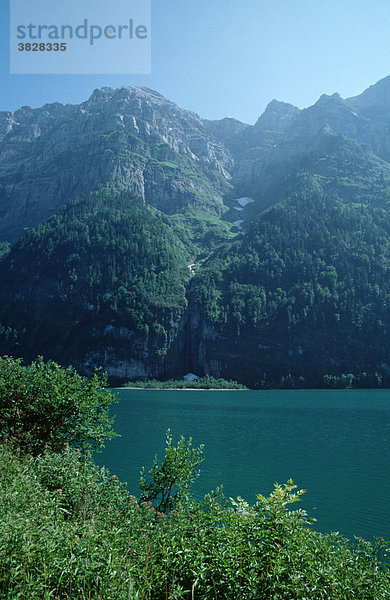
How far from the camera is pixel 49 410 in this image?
14.7 meters

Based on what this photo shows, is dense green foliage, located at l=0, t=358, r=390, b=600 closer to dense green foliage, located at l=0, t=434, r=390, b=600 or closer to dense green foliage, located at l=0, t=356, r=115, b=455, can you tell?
dense green foliage, located at l=0, t=434, r=390, b=600

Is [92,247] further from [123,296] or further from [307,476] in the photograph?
[307,476]

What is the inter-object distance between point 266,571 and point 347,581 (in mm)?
1402

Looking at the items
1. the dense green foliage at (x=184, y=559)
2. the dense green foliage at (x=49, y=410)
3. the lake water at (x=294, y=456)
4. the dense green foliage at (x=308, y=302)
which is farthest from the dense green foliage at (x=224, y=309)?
the dense green foliage at (x=184, y=559)

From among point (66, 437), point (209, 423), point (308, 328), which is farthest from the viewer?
point (308, 328)

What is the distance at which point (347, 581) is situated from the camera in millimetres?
5844

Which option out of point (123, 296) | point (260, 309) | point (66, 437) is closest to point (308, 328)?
point (260, 309)

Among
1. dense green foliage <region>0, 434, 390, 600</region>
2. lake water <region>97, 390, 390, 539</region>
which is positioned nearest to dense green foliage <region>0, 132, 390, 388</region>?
lake water <region>97, 390, 390, 539</region>

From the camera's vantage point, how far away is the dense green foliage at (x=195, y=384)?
497ft

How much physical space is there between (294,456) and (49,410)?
29473 millimetres

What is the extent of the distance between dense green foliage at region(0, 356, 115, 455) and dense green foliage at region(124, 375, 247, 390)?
137872 millimetres

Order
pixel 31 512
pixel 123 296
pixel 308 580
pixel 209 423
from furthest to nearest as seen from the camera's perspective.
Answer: pixel 123 296
pixel 209 423
pixel 31 512
pixel 308 580

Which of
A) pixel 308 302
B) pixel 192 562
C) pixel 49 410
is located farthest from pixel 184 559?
pixel 308 302

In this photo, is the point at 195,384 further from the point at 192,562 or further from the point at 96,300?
the point at 192,562
